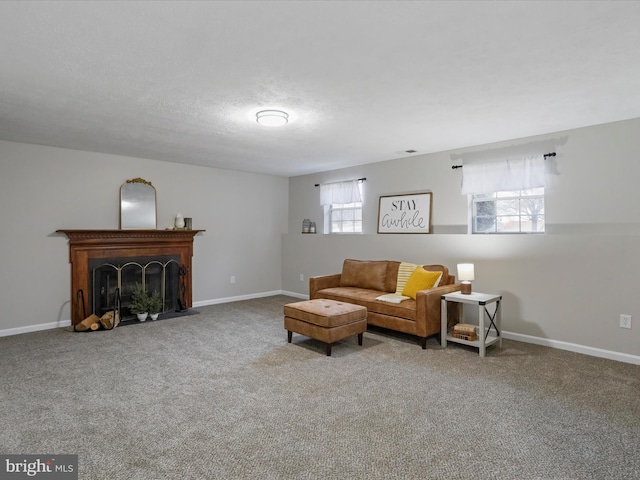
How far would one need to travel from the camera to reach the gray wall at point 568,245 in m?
3.62

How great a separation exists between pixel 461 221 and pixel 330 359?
2563 mm

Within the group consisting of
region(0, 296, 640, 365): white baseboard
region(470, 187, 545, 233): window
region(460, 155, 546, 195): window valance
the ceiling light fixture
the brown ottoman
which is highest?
the ceiling light fixture

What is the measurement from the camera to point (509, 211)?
4535mm

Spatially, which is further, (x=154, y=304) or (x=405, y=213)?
(x=405, y=213)

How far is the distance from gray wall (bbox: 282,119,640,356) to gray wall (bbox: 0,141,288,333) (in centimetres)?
314

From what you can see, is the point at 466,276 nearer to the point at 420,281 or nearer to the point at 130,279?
the point at 420,281

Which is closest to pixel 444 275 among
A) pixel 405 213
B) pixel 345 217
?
pixel 405 213

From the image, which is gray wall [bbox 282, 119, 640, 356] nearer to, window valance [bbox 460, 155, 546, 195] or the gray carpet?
window valance [bbox 460, 155, 546, 195]

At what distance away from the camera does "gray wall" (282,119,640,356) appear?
142 inches

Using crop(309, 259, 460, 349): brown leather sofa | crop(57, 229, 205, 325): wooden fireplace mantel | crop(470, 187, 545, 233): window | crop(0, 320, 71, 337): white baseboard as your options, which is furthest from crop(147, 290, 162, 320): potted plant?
crop(470, 187, 545, 233): window

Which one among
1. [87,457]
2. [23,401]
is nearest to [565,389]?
[87,457]

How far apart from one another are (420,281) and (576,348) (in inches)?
66.1

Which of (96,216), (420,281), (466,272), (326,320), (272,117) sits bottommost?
(326,320)

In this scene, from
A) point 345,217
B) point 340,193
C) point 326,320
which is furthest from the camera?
point 345,217
